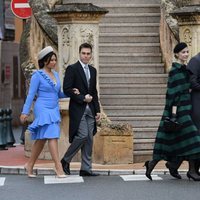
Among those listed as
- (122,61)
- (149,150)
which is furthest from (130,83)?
(149,150)

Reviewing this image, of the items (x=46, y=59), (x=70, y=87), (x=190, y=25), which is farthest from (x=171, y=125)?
(x=190, y=25)

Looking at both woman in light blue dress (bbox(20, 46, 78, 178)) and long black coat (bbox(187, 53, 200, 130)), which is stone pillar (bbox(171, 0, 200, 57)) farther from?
woman in light blue dress (bbox(20, 46, 78, 178))

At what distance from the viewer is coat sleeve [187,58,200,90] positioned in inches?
677

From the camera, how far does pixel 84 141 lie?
18062mm

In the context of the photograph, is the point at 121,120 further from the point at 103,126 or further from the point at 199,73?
the point at 199,73

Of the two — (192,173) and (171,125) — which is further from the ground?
(171,125)

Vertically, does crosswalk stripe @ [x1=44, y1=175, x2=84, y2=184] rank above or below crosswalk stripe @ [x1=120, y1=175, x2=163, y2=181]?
below

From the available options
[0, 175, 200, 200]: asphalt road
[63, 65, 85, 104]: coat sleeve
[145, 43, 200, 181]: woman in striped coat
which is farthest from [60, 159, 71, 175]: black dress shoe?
[145, 43, 200, 181]: woman in striped coat

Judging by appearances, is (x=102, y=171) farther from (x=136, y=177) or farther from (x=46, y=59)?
(x=46, y=59)

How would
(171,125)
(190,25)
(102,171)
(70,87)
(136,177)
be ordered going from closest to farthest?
(171,125) < (136,177) < (70,87) < (102,171) < (190,25)

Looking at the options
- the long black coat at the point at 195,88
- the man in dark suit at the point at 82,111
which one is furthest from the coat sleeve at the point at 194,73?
the man in dark suit at the point at 82,111

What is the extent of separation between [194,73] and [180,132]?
83 centimetres

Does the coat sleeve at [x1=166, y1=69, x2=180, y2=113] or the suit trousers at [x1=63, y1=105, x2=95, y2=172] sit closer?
Result: the coat sleeve at [x1=166, y1=69, x2=180, y2=113]

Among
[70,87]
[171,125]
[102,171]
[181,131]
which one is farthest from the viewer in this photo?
[102,171]
